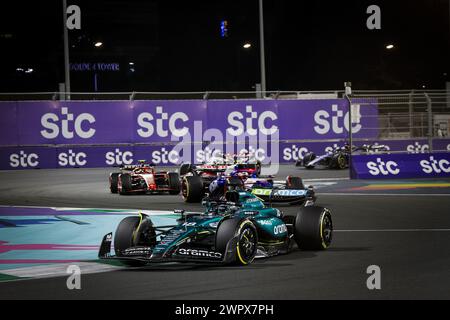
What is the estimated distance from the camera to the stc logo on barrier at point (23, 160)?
33.1 metres

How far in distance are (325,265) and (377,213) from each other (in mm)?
6636

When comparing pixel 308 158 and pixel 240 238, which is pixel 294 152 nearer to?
pixel 308 158

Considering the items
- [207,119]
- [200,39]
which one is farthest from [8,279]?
[200,39]

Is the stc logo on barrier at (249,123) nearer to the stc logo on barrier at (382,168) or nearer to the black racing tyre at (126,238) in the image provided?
the stc logo on barrier at (382,168)

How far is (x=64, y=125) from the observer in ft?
110

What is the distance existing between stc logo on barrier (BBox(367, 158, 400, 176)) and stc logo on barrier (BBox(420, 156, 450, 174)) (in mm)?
846

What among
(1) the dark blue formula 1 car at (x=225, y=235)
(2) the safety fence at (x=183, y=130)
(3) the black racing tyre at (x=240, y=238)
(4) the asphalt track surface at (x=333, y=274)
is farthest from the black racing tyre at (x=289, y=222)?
(2) the safety fence at (x=183, y=130)

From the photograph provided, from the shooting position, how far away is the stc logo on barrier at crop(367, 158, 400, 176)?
88.5ft

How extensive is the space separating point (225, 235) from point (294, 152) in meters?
25.2

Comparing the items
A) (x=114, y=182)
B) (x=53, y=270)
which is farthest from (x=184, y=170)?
(x=53, y=270)

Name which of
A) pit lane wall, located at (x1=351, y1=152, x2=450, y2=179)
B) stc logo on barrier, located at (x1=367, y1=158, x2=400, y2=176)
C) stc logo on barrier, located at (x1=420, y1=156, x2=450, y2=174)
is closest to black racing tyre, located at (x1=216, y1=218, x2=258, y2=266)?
pit lane wall, located at (x1=351, y1=152, x2=450, y2=179)

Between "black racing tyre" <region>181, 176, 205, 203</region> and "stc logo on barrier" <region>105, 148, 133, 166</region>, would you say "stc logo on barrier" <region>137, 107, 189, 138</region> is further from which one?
"black racing tyre" <region>181, 176, 205, 203</region>

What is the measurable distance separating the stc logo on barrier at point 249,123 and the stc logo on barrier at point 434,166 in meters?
9.28

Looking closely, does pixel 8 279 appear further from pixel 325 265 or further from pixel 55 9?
pixel 55 9
